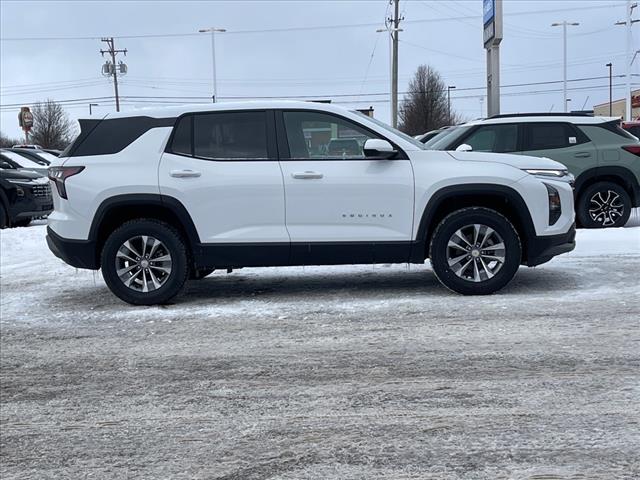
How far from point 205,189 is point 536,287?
11.4 ft

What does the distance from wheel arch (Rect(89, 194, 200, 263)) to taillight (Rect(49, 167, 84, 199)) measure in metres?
0.42

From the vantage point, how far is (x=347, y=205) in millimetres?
6379

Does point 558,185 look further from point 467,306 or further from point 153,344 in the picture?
point 153,344

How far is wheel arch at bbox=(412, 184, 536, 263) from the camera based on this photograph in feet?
20.9

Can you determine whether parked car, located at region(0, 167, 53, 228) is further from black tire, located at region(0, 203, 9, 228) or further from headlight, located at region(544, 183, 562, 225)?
headlight, located at region(544, 183, 562, 225)

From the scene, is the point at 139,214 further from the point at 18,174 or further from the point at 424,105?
the point at 424,105

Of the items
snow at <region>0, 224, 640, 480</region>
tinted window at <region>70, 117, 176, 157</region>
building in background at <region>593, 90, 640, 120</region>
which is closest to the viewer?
snow at <region>0, 224, 640, 480</region>

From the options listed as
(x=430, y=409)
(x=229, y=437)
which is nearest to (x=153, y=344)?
(x=229, y=437)

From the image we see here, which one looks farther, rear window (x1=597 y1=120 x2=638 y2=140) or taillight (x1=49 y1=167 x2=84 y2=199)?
rear window (x1=597 y1=120 x2=638 y2=140)

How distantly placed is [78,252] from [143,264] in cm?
65

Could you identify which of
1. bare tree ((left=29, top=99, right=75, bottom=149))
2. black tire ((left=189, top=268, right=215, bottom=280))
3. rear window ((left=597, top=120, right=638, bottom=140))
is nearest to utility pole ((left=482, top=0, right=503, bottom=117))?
rear window ((left=597, top=120, right=638, bottom=140))

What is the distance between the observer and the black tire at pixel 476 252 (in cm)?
637

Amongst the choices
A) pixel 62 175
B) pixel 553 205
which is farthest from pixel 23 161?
pixel 553 205

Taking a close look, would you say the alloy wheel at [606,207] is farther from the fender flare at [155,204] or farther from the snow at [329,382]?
the fender flare at [155,204]
